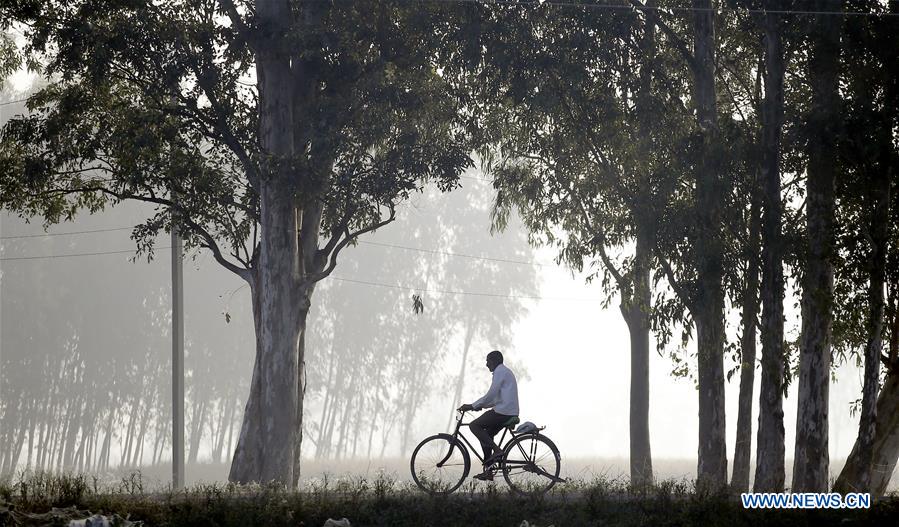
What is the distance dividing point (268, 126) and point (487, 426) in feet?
24.7

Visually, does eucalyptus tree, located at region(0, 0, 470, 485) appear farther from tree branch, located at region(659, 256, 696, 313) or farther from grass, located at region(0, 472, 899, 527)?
grass, located at region(0, 472, 899, 527)

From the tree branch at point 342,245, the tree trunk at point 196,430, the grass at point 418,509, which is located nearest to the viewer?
the grass at point 418,509

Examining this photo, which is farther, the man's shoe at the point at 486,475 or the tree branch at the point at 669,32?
the tree branch at the point at 669,32

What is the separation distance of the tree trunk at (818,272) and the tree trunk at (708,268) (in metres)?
1.34

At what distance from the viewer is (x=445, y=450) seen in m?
15.4

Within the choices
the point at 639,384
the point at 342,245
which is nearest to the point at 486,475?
the point at 342,245

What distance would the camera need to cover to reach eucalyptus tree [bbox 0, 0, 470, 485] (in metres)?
19.2

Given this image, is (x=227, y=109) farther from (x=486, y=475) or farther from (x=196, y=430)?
(x=196, y=430)

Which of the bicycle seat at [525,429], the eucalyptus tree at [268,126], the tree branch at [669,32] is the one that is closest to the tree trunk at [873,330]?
the tree branch at [669,32]

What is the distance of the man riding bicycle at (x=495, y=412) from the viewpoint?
14523mm

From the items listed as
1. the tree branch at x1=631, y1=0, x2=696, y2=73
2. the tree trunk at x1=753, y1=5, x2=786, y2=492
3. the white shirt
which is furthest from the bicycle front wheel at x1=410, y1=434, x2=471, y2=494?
the tree branch at x1=631, y1=0, x2=696, y2=73

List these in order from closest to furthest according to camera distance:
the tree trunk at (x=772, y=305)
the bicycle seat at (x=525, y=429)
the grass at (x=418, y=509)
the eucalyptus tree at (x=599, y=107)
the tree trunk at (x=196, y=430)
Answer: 1. the grass at (x=418, y=509)
2. the bicycle seat at (x=525, y=429)
3. the tree trunk at (x=772, y=305)
4. the eucalyptus tree at (x=599, y=107)
5. the tree trunk at (x=196, y=430)

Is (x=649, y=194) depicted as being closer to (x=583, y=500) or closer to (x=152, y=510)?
(x=583, y=500)

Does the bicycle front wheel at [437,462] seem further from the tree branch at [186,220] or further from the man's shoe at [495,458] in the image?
the tree branch at [186,220]
